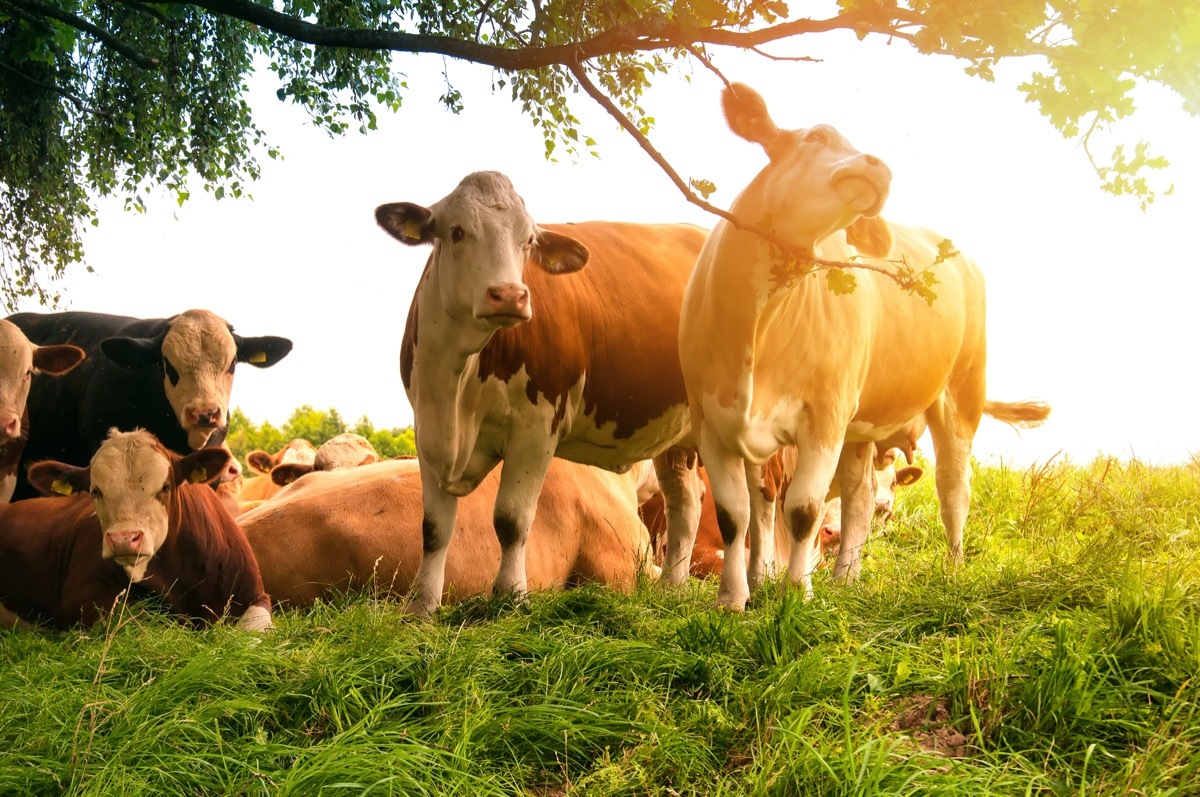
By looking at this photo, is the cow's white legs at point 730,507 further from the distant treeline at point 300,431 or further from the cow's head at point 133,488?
the distant treeline at point 300,431

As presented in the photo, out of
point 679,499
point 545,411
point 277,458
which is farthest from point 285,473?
point 545,411

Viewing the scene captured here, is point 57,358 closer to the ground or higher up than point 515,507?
higher up

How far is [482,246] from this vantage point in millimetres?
6035

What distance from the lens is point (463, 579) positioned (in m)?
8.10

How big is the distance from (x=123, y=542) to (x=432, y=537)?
175cm

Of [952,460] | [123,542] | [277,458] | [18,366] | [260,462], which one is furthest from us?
[277,458]

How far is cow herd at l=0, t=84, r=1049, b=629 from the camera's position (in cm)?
622

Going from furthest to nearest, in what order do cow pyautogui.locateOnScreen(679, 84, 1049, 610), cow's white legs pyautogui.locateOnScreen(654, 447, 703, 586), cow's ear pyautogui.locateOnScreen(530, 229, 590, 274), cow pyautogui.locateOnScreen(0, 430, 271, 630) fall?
cow's white legs pyautogui.locateOnScreen(654, 447, 703, 586) → cow pyautogui.locateOnScreen(0, 430, 271, 630) → cow's ear pyautogui.locateOnScreen(530, 229, 590, 274) → cow pyautogui.locateOnScreen(679, 84, 1049, 610)

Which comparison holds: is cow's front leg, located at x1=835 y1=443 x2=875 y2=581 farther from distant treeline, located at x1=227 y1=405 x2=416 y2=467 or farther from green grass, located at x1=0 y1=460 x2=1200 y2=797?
distant treeline, located at x1=227 y1=405 x2=416 y2=467

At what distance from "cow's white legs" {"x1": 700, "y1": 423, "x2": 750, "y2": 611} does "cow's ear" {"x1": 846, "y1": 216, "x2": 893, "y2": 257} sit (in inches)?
61.6

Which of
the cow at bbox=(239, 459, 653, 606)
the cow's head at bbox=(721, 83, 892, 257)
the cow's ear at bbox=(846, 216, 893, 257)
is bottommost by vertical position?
the cow at bbox=(239, 459, 653, 606)

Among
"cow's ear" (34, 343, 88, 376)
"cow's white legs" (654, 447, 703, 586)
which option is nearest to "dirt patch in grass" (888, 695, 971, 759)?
"cow's white legs" (654, 447, 703, 586)

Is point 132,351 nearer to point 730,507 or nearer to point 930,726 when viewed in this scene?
point 730,507

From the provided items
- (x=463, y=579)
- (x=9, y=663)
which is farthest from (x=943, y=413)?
(x=9, y=663)
